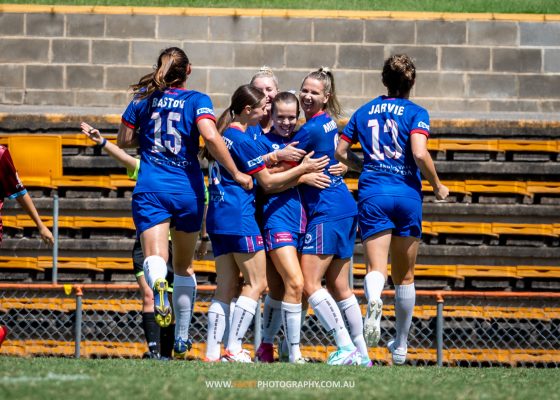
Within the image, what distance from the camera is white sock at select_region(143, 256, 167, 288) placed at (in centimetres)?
702

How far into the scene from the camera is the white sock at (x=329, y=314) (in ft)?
24.6

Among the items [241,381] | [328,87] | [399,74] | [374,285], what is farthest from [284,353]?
[241,381]

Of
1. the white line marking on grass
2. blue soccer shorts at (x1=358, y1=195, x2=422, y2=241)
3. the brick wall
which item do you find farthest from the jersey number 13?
the brick wall

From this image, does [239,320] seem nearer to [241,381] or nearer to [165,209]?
[165,209]

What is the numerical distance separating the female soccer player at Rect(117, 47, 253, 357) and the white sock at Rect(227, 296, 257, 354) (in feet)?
1.81

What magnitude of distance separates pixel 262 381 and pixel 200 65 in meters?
8.52

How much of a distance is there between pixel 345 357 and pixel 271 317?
691 millimetres

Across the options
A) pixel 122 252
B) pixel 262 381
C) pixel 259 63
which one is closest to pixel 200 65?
pixel 259 63

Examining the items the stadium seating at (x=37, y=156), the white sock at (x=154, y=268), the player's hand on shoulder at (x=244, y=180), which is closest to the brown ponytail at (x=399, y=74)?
the player's hand on shoulder at (x=244, y=180)

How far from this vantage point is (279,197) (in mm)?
7574

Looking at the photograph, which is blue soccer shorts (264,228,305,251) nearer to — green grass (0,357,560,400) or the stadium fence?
green grass (0,357,560,400)

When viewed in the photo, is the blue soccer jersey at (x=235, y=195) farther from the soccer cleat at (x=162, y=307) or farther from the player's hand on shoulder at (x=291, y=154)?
the soccer cleat at (x=162, y=307)

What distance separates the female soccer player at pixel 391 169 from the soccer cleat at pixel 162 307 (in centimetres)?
140

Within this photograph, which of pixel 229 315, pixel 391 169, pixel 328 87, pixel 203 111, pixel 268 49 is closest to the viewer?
pixel 203 111
